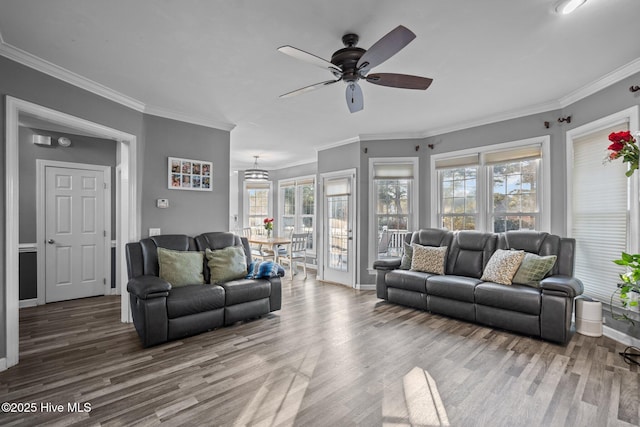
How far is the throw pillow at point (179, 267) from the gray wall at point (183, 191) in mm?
652

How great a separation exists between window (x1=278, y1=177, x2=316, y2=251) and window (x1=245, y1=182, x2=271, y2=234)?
503 millimetres

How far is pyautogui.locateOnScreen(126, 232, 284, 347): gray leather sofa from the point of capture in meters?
3.02

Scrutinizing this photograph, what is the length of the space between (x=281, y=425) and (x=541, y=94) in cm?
431

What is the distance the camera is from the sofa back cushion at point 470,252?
4.19 meters

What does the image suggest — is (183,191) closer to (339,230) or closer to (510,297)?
(339,230)

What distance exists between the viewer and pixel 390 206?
552 cm

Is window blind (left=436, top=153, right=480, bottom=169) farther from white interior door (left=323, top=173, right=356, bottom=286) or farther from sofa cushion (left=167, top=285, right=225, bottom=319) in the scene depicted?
sofa cushion (left=167, top=285, right=225, bottom=319)

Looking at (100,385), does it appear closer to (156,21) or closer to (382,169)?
(156,21)

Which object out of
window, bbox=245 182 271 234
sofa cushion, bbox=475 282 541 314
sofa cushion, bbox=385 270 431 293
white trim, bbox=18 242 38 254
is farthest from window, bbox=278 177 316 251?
white trim, bbox=18 242 38 254

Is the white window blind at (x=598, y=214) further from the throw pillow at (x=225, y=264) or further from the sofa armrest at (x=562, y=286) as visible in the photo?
the throw pillow at (x=225, y=264)

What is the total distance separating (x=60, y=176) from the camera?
4629 millimetres

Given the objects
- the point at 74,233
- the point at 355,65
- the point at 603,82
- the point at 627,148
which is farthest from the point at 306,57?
the point at 74,233

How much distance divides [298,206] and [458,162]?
4.29 m

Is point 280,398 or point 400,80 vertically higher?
point 400,80
